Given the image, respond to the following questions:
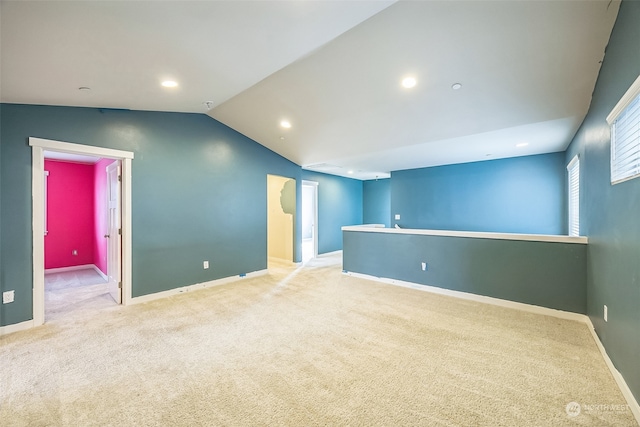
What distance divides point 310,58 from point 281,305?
9.63ft

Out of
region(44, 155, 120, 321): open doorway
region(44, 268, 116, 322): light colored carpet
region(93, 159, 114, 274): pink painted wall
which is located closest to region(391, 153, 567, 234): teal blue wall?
region(44, 268, 116, 322): light colored carpet

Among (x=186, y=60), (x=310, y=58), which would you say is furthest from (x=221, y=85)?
(x=310, y=58)

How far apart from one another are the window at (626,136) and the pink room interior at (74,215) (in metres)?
6.91

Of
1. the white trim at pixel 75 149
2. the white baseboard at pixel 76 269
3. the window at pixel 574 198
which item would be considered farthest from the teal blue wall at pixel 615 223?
the white baseboard at pixel 76 269

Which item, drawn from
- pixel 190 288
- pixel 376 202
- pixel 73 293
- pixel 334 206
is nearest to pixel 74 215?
pixel 73 293

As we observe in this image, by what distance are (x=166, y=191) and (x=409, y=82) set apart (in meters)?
3.58

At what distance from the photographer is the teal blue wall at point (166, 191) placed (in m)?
2.77

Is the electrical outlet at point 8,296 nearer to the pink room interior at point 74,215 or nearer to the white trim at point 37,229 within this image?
the white trim at point 37,229

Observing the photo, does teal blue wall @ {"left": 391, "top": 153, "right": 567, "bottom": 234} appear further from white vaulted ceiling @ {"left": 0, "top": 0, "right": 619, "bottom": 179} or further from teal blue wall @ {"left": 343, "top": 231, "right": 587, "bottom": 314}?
teal blue wall @ {"left": 343, "top": 231, "right": 587, "bottom": 314}

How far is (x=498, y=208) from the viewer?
17.4ft

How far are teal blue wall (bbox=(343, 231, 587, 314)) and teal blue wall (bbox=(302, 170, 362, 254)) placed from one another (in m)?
2.48

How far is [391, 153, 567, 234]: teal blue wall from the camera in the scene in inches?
187

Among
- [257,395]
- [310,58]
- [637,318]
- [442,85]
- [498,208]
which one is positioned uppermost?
[310,58]

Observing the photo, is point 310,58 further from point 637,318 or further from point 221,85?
point 637,318
